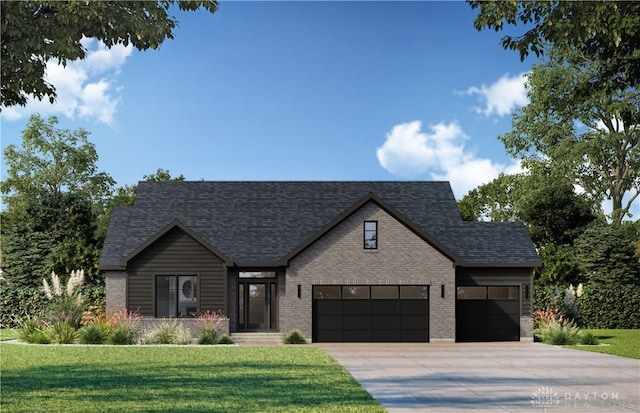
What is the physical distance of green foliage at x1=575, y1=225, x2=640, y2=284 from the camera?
47062mm

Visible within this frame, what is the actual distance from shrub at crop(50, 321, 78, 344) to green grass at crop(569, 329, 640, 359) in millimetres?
17583

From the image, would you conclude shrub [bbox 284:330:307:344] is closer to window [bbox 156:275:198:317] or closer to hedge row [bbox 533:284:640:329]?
window [bbox 156:275:198:317]

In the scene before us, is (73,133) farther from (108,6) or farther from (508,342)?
(108,6)

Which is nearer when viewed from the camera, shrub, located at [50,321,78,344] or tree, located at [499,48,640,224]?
shrub, located at [50,321,78,344]

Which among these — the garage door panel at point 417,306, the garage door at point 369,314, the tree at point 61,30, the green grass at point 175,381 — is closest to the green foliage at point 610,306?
the garage door panel at point 417,306

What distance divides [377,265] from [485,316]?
4.98m

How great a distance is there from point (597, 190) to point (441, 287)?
83.0 ft

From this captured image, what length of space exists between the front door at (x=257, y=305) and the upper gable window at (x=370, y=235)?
4158 millimetres

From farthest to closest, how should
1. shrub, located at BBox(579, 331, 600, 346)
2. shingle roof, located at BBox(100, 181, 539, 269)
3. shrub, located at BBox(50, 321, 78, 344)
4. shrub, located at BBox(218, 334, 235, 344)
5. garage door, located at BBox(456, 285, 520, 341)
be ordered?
shingle roof, located at BBox(100, 181, 539, 269) → garage door, located at BBox(456, 285, 520, 341) → shrub, located at BBox(218, 334, 235, 344) → shrub, located at BBox(579, 331, 600, 346) → shrub, located at BBox(50, 321, 78, 344)

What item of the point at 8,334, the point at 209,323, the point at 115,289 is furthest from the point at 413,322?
the point at 8,334

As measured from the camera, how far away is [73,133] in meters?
65.7

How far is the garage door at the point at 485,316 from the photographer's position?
33781 millimetres

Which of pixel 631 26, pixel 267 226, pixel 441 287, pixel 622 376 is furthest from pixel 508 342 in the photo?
pixel 631 26

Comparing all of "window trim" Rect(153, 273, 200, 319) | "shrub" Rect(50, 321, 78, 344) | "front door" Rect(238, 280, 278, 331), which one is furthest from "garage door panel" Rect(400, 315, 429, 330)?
"shrub" Rect(50, 321, 78, 344)
